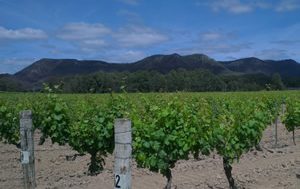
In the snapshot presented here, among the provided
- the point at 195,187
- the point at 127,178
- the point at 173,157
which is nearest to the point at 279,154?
the point at 195,187

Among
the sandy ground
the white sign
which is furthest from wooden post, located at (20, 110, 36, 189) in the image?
the sandy ground

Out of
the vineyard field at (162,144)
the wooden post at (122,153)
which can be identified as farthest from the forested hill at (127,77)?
the wooden post at (122,153)

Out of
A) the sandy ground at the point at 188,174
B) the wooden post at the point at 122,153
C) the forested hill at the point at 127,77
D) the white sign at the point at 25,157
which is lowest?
the sandy ground at the point at 188,174

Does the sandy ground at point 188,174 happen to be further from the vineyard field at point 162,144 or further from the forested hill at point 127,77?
the forested hill at point 127,77

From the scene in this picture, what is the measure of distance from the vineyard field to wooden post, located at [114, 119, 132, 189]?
9.74 ft

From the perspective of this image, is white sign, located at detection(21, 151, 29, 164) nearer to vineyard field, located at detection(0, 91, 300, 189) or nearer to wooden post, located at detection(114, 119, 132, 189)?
vineyard field, located at detection(0, 91, 300, 189)

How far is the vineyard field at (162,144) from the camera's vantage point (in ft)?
25.3

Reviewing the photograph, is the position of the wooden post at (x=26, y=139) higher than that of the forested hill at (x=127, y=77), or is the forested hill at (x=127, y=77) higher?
the forested hill at (x=127, y=77)

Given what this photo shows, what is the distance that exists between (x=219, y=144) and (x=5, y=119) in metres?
6.97

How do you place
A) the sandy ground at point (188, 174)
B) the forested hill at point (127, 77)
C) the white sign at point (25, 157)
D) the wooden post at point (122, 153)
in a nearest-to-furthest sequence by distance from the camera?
1. the wooden post at point (122, 153)
2. the white sign at point (25, 157)
3. the sandy ground at point (188, 174)
4. the forested hill at point (127, 77)

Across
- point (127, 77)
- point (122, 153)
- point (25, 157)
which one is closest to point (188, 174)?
point (127, 77)

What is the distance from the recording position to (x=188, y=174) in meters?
11.3

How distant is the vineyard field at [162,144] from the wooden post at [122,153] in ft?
9.74

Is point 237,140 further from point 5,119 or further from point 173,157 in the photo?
point 5,119
